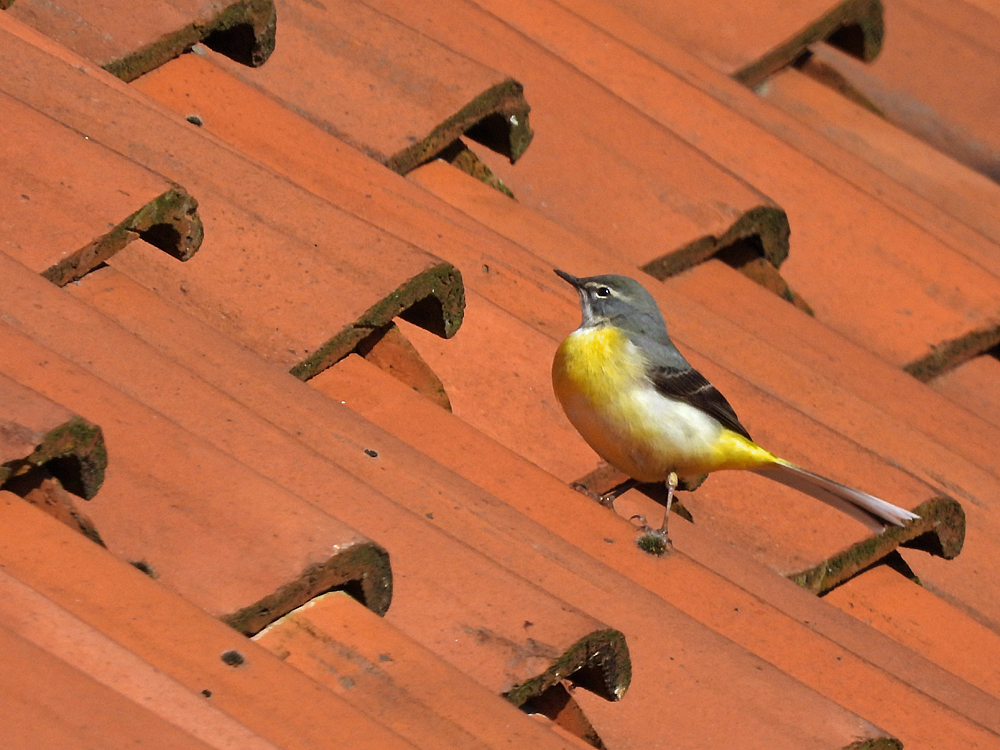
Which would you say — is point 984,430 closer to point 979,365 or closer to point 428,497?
point 979,365

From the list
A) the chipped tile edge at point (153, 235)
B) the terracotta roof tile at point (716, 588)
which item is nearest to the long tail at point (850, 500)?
the terracotta roof tile at point (716, 588)

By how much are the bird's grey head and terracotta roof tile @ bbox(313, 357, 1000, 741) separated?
31.3 inches

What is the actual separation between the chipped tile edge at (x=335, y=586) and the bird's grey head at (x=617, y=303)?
A: 170 cm

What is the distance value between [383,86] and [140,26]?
0.72m

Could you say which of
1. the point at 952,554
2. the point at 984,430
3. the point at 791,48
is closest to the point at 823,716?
the point at 952,554

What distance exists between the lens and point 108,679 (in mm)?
2270

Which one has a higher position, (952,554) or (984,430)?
(984,430)

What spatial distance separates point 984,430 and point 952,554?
694mm

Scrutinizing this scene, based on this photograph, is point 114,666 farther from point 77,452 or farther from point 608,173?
point 608,173

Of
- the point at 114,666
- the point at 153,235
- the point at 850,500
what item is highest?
the point at 850,500

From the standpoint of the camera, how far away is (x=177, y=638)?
244 centimetres

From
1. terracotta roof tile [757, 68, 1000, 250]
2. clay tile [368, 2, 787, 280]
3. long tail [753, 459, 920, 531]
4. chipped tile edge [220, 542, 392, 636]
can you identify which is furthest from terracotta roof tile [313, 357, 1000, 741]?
terracotta roof tile [757, 68, 1000, 250]

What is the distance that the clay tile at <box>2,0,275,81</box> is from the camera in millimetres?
4168

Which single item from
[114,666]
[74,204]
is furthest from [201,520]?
[74,204]
